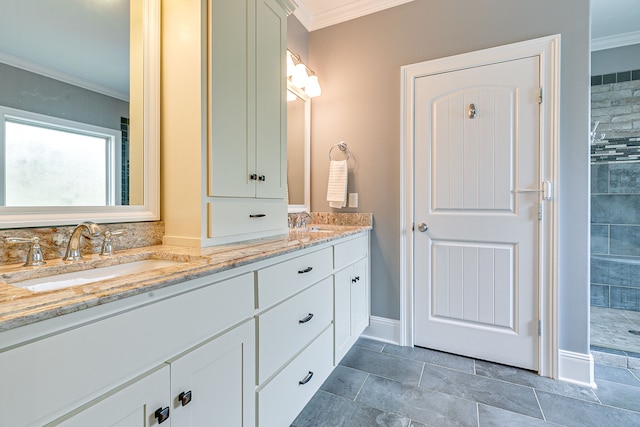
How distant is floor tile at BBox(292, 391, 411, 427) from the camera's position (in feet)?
4.83

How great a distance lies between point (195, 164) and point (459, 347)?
6.89 ft

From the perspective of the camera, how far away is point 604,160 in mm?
3148

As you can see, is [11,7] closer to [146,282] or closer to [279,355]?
[146,282]

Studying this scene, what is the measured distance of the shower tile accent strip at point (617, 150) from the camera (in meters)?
3.01

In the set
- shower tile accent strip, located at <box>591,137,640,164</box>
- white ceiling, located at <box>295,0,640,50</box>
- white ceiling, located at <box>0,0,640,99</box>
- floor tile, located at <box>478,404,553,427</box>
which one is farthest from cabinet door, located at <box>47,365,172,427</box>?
shower tile accent strip, located at <box>591,137,640,164</box>

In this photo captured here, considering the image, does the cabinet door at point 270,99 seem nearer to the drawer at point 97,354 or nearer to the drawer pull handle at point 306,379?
the drawer at point 97,354

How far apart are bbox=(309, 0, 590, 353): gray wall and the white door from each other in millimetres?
161

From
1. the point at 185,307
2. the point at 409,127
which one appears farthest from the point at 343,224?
the point at 185,307

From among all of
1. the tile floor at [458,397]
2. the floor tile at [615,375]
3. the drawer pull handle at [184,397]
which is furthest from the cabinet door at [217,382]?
the floor tile at [615,375]

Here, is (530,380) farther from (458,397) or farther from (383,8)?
(383,8)

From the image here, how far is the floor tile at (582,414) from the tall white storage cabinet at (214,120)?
5.89ft

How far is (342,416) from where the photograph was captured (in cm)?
153

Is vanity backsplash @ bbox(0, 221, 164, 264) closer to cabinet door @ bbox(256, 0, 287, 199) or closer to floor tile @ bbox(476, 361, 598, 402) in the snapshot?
cabinet door @ bbox(256, 0, 287, 199)

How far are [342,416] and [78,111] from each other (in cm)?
181
